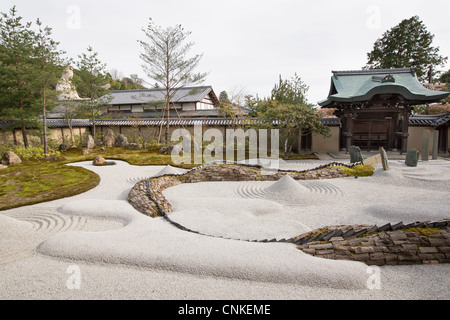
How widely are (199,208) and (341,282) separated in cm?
433

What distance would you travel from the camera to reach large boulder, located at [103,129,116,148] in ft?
65.3

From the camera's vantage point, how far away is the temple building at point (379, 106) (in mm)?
15180

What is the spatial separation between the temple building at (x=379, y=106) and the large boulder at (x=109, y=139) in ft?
53.3

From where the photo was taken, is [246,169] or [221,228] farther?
[246,169]

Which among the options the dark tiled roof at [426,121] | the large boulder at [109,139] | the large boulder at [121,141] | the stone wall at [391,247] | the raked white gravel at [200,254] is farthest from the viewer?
the large boulder at [121,141]

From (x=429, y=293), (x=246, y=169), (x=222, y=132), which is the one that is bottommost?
(x=429, y=293)

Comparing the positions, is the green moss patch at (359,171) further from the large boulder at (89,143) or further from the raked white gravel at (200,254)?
the large boulder at (89,143)

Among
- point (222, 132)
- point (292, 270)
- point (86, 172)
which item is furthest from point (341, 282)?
point (222, 132)

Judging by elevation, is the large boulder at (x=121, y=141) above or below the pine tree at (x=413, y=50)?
below

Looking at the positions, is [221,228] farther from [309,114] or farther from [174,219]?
[309,114]

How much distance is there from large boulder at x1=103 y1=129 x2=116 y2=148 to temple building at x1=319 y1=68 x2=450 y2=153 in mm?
16250

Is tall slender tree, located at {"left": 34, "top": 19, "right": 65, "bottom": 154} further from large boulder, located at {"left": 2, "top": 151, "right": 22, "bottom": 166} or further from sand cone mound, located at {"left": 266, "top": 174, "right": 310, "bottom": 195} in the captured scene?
sand cone mound, located at {"left": 266, "top": 174, "right": 310, "bottom": 195}

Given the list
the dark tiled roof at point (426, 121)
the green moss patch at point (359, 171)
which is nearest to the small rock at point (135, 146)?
the green moss patch at point (359, 171)

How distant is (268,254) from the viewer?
441 centimetres
